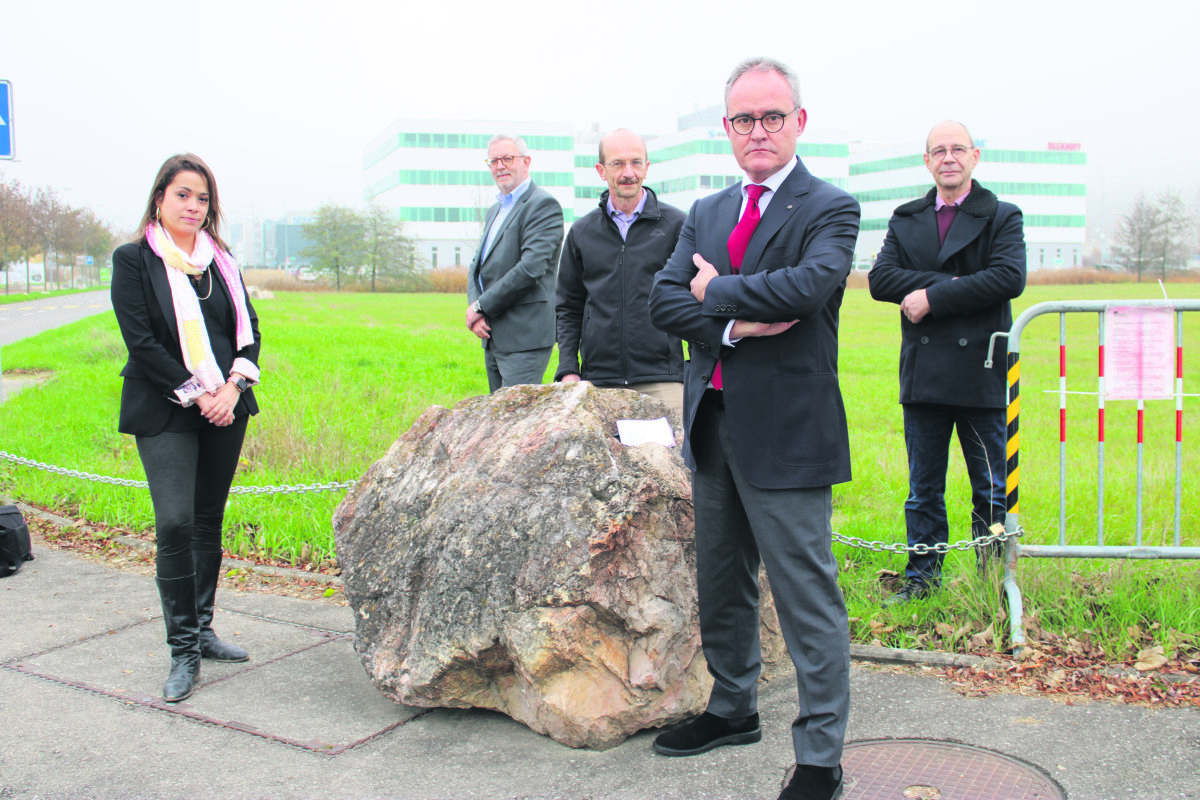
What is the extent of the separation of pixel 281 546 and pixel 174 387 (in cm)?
242

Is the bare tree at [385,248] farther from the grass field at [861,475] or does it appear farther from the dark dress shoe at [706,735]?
the dark dress shoe at [706,735]

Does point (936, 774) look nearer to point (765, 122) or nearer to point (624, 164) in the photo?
point (765, 122)

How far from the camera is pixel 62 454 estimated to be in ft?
28.8

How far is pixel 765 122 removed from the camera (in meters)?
3.06

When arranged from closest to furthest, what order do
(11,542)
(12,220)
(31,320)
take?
(11,542) → (31,320) → (12,220)

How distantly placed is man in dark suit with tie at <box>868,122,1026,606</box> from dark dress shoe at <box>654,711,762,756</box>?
1552 mm

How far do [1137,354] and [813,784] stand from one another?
9.73 feet

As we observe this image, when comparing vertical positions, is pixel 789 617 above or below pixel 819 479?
below

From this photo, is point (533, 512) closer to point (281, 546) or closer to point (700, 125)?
point (281, 546)

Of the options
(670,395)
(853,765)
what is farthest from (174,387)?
(853,765)

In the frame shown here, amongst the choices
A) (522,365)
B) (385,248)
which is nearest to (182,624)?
(522,365)

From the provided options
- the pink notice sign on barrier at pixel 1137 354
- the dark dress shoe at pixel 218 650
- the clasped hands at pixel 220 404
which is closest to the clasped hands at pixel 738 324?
the clasped hands at pixel 220 404

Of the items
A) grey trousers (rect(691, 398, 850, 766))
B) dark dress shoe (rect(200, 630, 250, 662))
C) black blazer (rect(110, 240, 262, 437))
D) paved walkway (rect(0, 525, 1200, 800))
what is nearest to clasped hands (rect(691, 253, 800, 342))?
grey trousers (rect(691, 398, 850, 766))

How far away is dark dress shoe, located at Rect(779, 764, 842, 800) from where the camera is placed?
9.62 feet
